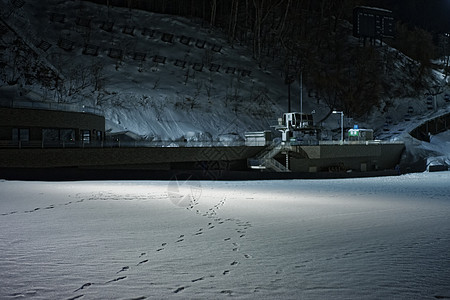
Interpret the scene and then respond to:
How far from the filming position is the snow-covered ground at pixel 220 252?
6453 millimetres

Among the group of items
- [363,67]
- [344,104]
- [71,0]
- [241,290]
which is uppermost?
[71,0]

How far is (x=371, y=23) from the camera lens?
89.1 meters

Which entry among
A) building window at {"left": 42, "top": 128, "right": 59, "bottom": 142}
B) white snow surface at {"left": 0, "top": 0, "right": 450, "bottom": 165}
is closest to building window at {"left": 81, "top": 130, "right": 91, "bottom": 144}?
building window at {"left": 42, "top": 128, "right": 59, "bottom": 142}

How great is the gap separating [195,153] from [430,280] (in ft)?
121

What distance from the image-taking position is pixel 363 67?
87938 millimetres

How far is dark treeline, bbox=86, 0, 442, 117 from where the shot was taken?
283ft

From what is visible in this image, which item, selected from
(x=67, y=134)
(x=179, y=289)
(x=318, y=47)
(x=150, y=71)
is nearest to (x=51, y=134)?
(x=67, y=134)

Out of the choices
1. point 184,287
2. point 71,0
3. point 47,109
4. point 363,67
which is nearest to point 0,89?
point 47,109

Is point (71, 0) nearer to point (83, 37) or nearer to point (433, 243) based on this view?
point (83, 37)

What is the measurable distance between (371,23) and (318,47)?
11474 millimetres

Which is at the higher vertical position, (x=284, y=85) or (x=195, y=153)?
(x=284, y=85)

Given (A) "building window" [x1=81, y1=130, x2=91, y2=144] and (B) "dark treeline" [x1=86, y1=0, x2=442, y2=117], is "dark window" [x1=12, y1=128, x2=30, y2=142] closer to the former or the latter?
(A) "building window" [x1=81, y1=130, x2=91, y2=144]

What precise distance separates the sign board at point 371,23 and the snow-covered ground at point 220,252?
260 feet

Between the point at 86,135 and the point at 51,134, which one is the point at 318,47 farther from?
the point at 51,134
